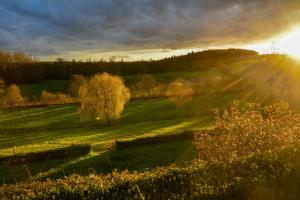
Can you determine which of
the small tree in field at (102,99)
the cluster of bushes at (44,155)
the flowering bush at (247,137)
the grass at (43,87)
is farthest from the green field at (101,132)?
the grass at (43,87)

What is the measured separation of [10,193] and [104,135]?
55.1m

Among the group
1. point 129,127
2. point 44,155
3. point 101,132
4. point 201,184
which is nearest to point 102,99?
point 129,127

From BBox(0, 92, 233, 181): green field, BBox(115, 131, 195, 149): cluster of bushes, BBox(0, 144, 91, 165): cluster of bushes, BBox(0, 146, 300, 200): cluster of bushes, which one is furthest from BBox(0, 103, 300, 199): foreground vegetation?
BBox(115, 131, 195, 149): cluster of bushes

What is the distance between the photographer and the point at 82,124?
84.1 m

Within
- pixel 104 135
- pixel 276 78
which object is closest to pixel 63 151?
pixel 104 135

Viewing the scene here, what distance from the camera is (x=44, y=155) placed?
44.2 m

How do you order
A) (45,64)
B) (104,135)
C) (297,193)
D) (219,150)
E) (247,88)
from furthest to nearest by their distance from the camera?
(45,64)
(247,88)
(104,135)
(219,150)
(297,193)

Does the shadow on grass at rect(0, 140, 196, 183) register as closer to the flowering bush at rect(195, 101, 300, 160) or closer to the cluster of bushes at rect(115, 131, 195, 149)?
the cluster of bushes at rect(115, 131, 195, 149)

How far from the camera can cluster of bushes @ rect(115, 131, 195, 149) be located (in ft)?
158

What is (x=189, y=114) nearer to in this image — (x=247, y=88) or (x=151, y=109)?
(x=151, y=109)

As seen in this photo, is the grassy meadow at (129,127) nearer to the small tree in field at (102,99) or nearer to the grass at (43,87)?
the small tree in field at (102,99)

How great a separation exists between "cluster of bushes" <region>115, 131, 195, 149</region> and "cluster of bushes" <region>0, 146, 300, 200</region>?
120 ft

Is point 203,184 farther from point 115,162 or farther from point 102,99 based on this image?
point 102,99

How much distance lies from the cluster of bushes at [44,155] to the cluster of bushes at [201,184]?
33.3 metres
